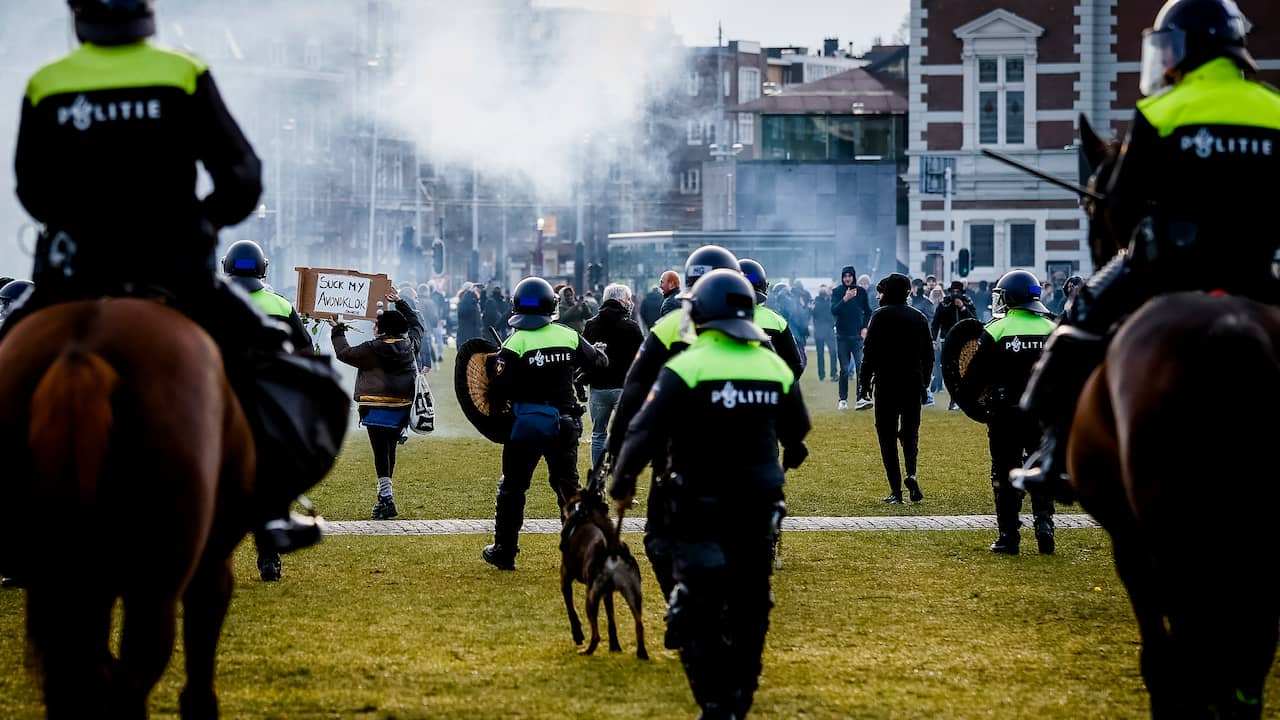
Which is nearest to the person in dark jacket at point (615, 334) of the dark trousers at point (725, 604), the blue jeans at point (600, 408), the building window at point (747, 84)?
the blue jeans at point (600, 408)

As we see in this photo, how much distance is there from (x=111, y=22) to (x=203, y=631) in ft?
7.29

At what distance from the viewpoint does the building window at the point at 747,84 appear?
10188cm

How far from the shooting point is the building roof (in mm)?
68375

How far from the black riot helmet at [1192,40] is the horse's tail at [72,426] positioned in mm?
3724

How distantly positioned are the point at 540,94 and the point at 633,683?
73708 millimetres

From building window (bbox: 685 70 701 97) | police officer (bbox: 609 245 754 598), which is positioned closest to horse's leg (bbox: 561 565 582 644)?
police officer (bbox: 609 245 754 598)

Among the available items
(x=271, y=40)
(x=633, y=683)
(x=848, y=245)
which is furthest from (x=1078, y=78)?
(x=633, y=683)

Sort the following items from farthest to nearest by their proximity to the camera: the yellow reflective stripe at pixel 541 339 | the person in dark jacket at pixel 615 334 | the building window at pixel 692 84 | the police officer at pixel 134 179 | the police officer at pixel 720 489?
the building window at pixel 692 84 < the person in dark jacket at pixel 615 334 < the yellow reflective stripe at pixel 541 339 < the police officer at pixel 720 489 < the police officer at pixel 134 179

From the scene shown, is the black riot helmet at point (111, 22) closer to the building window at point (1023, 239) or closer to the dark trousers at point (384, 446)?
the dark trousers at point (384, 446)

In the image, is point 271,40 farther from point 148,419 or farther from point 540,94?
point 148,419

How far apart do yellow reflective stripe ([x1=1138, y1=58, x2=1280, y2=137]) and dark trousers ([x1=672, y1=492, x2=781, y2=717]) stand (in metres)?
2.23

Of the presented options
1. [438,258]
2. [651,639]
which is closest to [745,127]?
[438,258]

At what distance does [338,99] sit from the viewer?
74875 millimetres

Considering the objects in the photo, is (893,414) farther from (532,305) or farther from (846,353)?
(846,353)
